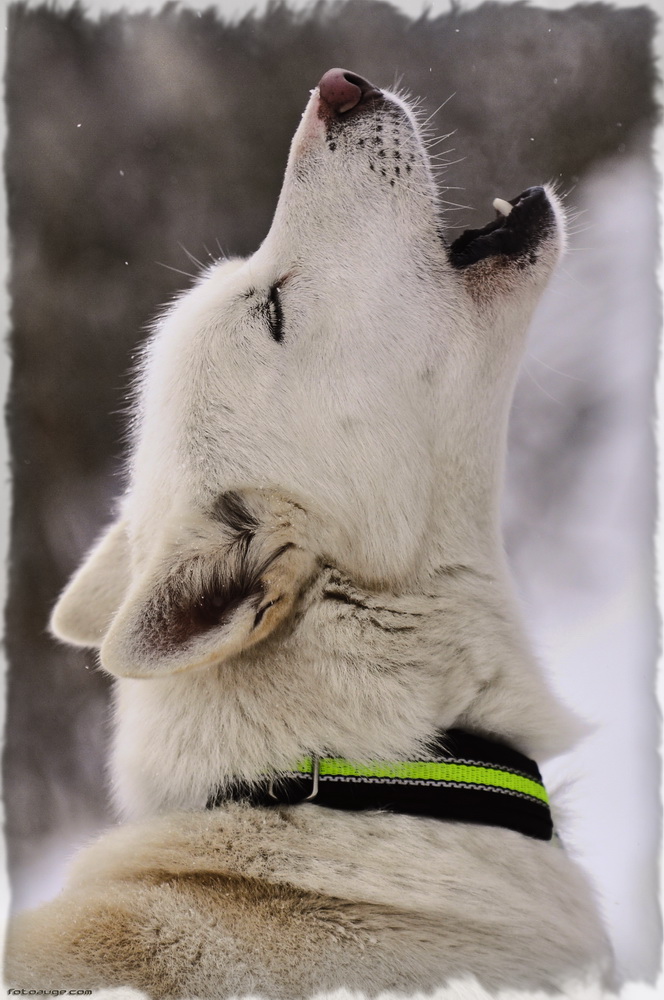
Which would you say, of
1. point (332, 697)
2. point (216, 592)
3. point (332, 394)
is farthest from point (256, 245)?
point (332, 697)

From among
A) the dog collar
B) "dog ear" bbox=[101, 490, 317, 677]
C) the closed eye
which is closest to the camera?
"dog ear" bbox=[101, 490, 317, 677]

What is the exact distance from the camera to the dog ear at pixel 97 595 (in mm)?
2510

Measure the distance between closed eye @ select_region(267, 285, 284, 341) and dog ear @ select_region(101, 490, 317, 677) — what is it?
0.47m

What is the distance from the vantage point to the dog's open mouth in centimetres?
246

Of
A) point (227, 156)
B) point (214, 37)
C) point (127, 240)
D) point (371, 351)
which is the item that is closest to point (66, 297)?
point (127, 240)

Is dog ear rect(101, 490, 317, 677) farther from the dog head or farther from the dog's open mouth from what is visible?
the dog's open mouth

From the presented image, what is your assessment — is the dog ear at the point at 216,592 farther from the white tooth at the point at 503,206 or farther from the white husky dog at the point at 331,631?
the white tooth at the point at 503,206

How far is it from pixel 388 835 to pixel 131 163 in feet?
9.25

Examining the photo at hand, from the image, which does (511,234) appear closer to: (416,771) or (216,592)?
(216,592)

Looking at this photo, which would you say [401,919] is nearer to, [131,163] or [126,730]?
[126,730]

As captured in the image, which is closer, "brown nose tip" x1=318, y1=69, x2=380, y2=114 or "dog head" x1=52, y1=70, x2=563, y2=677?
"dog head" x1=52, y1=70, x2=563, y2=677

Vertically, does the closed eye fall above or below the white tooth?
below

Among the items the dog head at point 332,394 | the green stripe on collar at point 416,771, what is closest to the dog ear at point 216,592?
the dog head at point 332,394

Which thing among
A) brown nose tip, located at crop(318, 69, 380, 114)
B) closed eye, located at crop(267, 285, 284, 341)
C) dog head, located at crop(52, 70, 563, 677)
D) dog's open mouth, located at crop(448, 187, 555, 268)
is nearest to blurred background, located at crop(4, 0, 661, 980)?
dog's open mouth, located at crop(448, 187, 555, 268)
